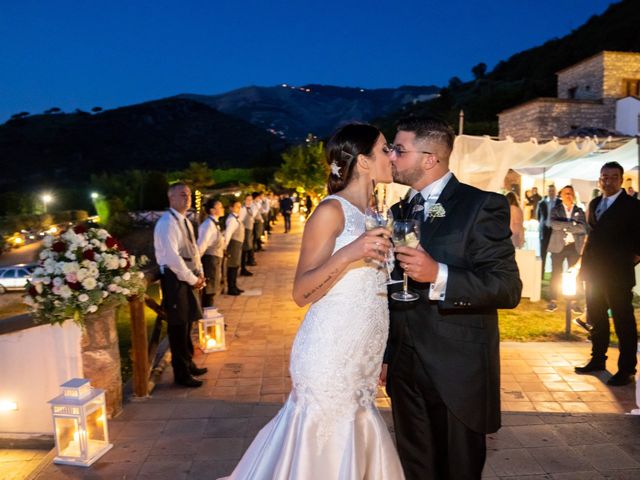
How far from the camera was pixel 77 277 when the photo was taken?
4109 mm

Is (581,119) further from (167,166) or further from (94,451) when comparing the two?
(167,166)

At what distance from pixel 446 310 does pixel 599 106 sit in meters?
35.2

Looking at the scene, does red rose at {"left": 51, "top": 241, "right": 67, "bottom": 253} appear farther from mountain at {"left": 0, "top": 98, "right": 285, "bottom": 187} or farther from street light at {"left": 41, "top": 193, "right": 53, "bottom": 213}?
mountain at {"left": 0, "top": 98, "right": 285, "bottom": 187}

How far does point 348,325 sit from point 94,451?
7.95ft

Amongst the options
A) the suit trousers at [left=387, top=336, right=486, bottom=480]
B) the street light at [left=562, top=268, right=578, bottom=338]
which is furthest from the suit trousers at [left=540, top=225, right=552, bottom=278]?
the suit trousers at [left=387, top=336, right=486, bottom=480]

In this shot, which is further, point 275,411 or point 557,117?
point 557,117

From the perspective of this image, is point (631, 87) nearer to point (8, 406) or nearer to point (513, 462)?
point (513, 462)

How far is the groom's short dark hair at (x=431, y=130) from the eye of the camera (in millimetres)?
2486

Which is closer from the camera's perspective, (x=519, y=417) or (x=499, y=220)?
(x=499, y=220)

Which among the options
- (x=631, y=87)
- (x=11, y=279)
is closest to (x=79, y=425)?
(x=11, y=279)

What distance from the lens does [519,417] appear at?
14.5ft

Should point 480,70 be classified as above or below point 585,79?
above

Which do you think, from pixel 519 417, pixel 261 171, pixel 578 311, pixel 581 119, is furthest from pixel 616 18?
pixel 519 417

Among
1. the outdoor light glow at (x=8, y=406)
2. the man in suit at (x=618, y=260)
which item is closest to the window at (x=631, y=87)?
the man in suit at (x=618, y=260)
